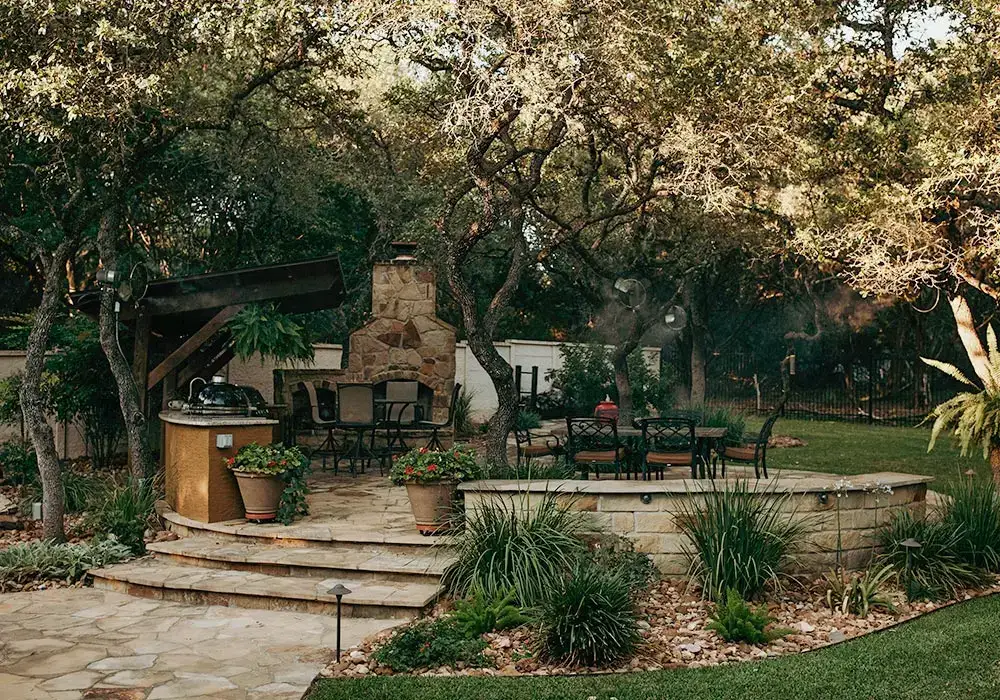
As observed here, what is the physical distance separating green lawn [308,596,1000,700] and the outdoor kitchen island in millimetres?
3855

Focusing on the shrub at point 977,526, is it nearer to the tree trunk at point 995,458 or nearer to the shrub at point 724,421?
the tree trunk at point 995,458

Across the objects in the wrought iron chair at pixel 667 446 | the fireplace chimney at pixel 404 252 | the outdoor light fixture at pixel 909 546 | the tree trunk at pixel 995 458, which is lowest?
the outdoor light fixture at pixel 909 546

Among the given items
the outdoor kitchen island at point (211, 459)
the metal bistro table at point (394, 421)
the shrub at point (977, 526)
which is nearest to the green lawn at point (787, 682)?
the shrub at point (977, 526)

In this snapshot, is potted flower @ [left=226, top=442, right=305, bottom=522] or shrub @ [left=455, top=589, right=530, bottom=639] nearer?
shrub @ [left=455, top=589, right=530, bottom=639]

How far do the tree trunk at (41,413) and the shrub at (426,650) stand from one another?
4.31m

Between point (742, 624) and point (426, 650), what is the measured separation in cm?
198

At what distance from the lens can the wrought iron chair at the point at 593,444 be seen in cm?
936

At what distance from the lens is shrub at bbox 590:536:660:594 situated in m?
6.77

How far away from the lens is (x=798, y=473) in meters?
11.6

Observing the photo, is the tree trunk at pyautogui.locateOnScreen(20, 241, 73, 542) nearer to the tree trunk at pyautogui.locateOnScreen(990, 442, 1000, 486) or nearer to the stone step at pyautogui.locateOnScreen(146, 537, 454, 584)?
the stone step at pyautogui.locateOnScreen(146, 537, 454, 584)

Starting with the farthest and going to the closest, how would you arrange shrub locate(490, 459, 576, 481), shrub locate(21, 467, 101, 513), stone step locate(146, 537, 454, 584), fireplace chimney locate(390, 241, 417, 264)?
fireplace chimney locate(390, 241, 417, 264), shrub locate(21, 467, 101, 513), shrub locate(490, 459, 576, 481), stone step locate(146, 537, 454, 584)

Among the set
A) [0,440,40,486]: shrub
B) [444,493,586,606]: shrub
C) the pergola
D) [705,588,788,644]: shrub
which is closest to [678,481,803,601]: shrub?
[705,588,788,644]: shrub

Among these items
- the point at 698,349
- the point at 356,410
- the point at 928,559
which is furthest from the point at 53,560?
the point at 698,349

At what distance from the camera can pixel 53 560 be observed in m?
8.17
